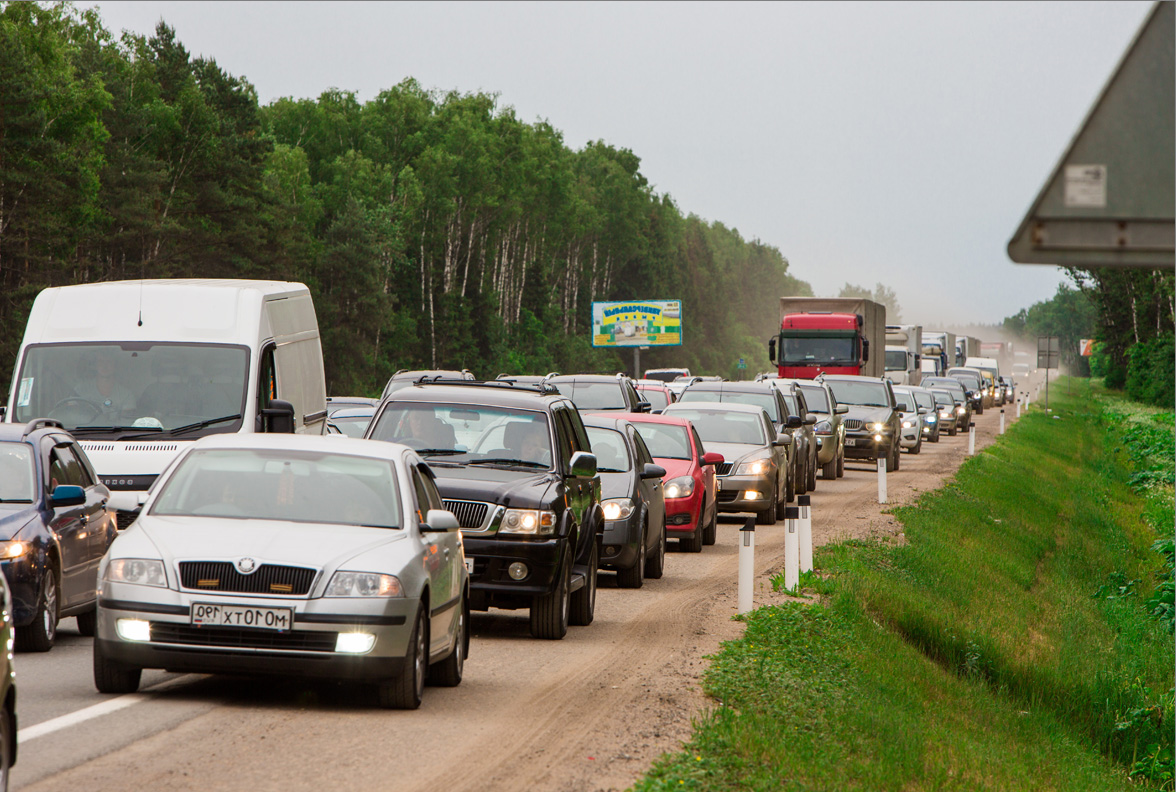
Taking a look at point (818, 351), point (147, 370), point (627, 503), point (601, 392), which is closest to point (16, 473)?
point (147, 370)

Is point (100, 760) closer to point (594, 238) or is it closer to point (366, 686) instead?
point (366, 686)

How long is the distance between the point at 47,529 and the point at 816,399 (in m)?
25.3

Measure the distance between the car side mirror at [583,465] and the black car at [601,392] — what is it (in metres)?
17.5

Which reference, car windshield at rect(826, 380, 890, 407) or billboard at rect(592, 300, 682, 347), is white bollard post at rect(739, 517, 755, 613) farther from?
billboard at rect(592, 300, 682, 347)

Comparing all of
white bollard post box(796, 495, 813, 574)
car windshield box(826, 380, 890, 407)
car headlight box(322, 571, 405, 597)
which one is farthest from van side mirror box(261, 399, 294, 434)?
car windshield box(826, 380, 890, 407)

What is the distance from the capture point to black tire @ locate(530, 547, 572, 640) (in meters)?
11.7

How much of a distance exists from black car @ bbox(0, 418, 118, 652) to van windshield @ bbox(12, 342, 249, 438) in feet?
7.76

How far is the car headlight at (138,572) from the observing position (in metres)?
8.27

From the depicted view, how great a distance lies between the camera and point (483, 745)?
7746 mm

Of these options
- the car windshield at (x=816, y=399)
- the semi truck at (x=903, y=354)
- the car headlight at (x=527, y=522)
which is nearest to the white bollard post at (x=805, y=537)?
the car headlight at (x=527, y=522)

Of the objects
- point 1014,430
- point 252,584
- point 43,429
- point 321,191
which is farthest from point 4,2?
point 252,584

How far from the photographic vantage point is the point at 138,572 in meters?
8.32

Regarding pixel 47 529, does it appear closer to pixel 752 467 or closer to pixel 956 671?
pixel 956 671

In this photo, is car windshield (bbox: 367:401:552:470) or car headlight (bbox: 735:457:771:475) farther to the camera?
car headlight (bbox: 735:457:771:475)
